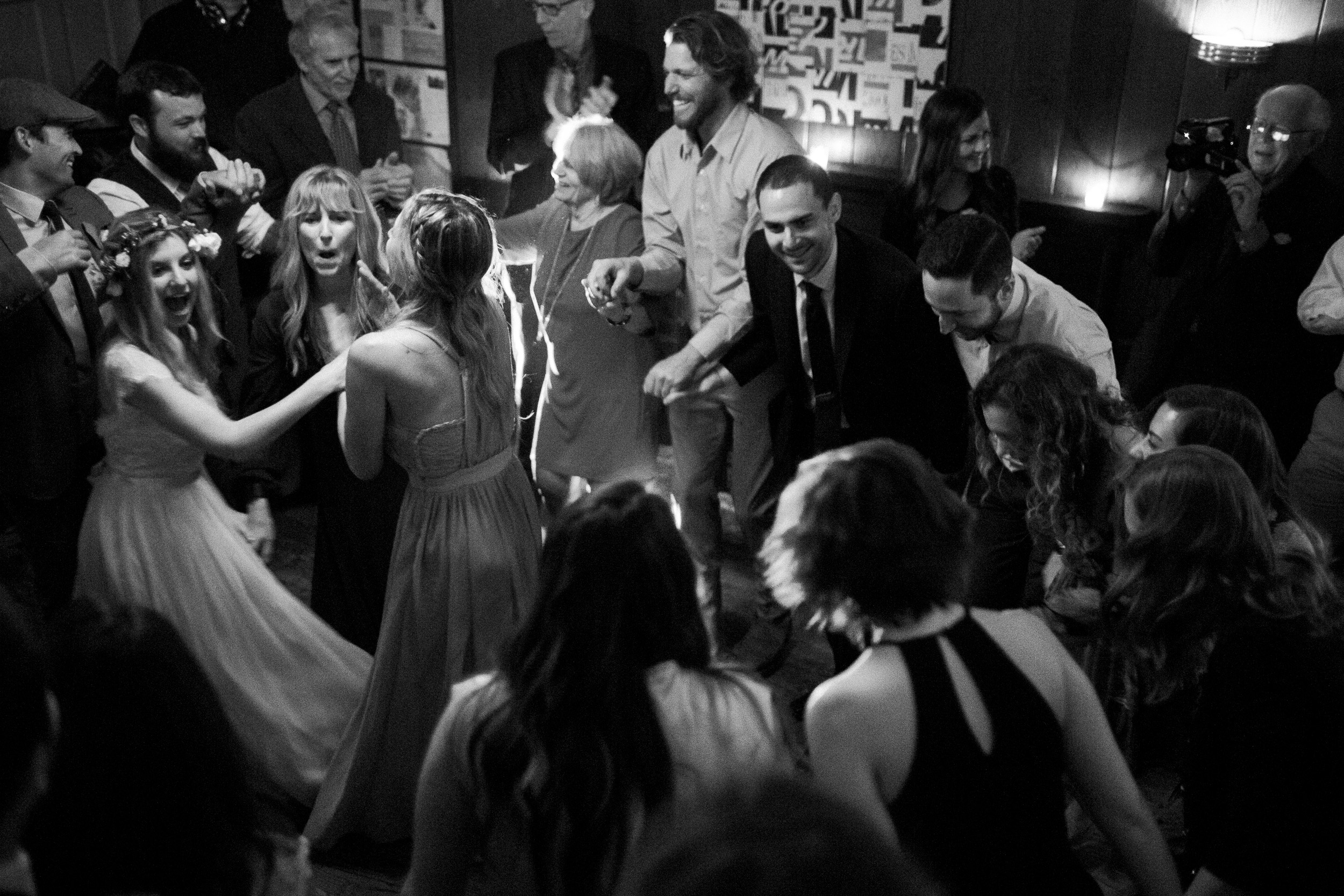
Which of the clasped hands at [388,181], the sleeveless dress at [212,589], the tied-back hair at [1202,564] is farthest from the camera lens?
the clasped hands at [388,181]

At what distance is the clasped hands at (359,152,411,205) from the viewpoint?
175 inches

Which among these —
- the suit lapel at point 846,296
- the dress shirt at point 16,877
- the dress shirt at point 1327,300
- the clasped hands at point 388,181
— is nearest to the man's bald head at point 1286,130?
the dress shirt at point 1327,300

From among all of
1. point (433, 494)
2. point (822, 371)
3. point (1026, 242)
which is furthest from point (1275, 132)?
point (433, 494)

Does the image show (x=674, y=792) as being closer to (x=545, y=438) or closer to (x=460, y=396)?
(x=460, y=396)

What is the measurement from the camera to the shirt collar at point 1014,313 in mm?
3033

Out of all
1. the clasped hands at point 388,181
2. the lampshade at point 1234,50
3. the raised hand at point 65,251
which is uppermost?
the lampshade at point 1234,50

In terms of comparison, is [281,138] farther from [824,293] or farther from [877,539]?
[877,539]

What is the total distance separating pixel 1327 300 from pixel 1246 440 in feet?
4.80

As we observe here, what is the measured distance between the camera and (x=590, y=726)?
1492mm

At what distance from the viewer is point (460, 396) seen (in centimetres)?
256

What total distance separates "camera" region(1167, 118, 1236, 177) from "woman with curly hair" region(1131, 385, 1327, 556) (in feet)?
6.00

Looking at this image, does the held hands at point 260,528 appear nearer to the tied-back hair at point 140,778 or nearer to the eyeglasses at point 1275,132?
the tied-back hair at point 140,778

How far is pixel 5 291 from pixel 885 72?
11.3ft

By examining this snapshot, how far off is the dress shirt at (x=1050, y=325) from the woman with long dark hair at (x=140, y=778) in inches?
81.0
